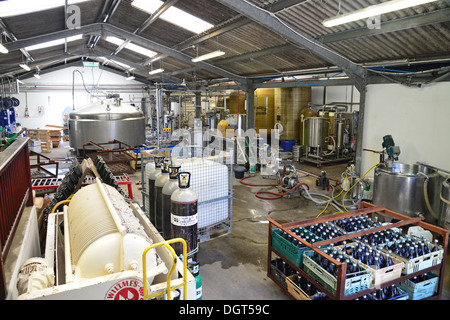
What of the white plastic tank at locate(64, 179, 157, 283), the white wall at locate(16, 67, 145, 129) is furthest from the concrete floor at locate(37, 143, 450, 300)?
the white wall at locate(16, 67, 145, 129)

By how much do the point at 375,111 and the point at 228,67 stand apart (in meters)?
5.58

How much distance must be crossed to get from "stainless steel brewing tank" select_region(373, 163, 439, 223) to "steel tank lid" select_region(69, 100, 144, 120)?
8.55 m

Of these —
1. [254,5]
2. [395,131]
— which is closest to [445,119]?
[395,131]

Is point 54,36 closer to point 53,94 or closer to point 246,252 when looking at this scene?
point 246,252

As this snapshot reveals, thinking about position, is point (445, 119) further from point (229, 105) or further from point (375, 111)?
point (229, 105)

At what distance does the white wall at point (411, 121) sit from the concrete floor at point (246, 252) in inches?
81.0

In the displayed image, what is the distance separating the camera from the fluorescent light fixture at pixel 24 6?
19.4 feet

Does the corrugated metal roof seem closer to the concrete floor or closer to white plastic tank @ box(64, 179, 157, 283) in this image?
the concrete floor

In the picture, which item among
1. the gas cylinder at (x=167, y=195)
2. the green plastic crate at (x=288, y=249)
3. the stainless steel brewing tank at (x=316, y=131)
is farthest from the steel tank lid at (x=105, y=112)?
the green plastic crate at (x=288, y=249)

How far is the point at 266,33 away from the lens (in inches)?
283

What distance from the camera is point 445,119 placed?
568 cm

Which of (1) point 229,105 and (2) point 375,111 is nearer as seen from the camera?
(2) point 375,111

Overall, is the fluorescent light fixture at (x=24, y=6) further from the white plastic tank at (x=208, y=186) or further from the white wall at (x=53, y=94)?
the white wall at (x=53, y=94)

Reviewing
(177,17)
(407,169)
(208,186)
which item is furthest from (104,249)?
(177,17)
